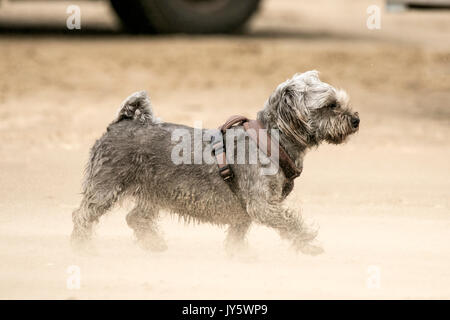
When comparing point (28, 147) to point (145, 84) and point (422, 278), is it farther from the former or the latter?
point (422, 278)

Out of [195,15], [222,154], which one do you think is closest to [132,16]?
[195,15]

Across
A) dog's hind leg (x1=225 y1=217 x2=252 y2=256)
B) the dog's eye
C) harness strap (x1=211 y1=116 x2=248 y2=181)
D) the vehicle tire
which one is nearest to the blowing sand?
dog's hind leg (x1=225 y1=217 x2=252 y2=256)

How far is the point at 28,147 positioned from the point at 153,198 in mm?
3489

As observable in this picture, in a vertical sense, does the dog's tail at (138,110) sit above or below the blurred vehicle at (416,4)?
below

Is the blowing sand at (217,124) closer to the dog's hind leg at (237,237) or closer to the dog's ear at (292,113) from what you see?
the dog's hind leg at (237,237)

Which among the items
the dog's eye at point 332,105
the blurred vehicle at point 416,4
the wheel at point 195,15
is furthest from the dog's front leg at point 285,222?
the wheel at point 195,15

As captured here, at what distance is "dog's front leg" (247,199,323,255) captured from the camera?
6.03 m

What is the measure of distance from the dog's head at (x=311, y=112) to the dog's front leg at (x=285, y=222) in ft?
1.40

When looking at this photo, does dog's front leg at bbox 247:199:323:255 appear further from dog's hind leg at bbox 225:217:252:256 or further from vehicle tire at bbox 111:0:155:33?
vehicle tire at bbox 111:0:155:33

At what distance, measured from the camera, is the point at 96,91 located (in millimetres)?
11906

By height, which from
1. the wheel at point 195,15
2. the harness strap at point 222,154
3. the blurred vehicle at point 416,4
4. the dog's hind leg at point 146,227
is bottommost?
the dog's hind leg at point 146,227

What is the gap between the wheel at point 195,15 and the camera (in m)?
13.6

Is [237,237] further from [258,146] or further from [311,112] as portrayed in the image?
[311,112]

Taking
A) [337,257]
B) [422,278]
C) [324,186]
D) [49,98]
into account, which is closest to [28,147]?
[49,98]
